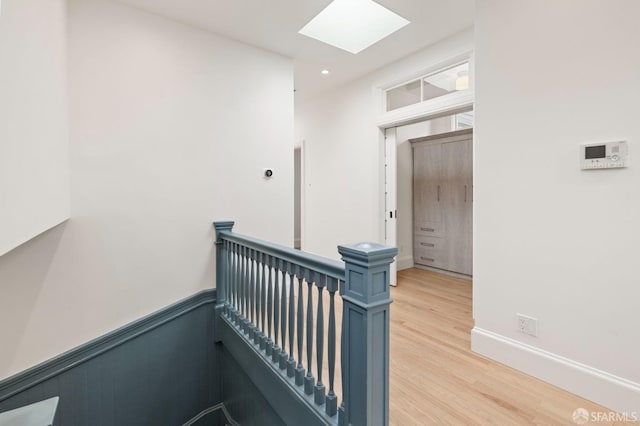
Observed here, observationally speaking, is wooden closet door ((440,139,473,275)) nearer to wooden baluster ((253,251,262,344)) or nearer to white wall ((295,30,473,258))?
white wall ((295,30,473,258))

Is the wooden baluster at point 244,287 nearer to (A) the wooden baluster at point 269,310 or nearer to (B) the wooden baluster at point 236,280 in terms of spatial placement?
(B) the wooden baluster at point 236,280

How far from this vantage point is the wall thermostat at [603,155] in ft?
5.26

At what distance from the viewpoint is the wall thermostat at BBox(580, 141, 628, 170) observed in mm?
1603

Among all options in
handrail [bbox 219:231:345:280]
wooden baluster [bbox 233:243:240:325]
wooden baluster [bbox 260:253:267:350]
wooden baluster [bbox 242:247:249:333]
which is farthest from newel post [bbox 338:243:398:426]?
wooden baluster [bbox 233:243:240:325]

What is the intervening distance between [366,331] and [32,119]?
1770mm

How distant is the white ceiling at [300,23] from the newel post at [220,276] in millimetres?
1798

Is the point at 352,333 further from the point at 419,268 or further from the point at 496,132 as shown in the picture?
the point at 419,268

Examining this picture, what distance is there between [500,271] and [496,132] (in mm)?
998

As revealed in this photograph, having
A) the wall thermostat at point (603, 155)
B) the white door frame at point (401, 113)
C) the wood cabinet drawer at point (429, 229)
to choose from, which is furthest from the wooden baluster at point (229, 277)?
the wood cabinet drawer at point (429, 229)

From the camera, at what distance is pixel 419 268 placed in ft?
15.9

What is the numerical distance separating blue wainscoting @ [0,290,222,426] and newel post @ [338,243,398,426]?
1.88m

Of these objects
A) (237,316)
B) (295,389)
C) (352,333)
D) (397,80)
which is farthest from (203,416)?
(397,80)

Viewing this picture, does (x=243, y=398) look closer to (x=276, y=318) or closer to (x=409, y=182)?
(x=276, y=318)

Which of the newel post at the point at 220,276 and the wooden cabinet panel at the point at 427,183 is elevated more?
the wooden cabinet panel at the point at 427,183
